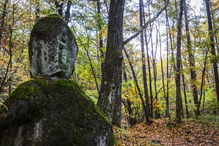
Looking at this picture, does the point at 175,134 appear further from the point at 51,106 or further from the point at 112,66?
the point at 51,106

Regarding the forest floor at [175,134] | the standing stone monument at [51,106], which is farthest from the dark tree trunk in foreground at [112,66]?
the forest floor at [175,134]

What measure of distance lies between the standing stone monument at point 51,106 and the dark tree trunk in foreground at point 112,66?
62.4 inches

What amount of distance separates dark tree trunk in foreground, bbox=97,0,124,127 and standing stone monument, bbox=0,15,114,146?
1.59 meters

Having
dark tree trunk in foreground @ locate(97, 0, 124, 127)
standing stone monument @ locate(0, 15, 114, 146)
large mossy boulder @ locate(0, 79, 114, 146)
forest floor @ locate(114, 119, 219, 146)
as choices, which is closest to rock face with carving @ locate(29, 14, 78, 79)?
standing stone monument @ locate(0, 15, 114, 146)

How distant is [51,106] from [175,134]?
8130mm

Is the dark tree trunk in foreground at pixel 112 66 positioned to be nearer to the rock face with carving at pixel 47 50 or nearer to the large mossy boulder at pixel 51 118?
the large mossy boulder at pixel 51 118

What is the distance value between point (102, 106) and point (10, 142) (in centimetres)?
271

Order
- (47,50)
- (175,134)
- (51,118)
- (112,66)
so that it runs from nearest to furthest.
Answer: (51,118) < (47,50) < (112,66) < (175,134)

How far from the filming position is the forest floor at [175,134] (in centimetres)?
644

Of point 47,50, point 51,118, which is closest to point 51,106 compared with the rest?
point 51,118

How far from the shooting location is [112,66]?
14.4 feet

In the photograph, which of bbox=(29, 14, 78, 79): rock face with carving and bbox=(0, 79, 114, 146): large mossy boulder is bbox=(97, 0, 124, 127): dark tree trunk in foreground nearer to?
bbox=(0, 79, 114, 146): large mossy boulder

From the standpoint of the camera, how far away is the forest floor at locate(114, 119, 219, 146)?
21.1 ft

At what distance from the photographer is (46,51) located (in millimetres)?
2520
